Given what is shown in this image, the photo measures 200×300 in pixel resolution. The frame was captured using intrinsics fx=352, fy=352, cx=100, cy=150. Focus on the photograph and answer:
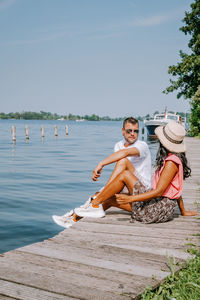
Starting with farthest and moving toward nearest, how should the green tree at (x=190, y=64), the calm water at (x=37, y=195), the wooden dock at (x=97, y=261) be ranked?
1. the green tree at (x=190, y=64)
2. the calm water at (x=37, y=195)
3. the wooden dock at (x=97, y=261)

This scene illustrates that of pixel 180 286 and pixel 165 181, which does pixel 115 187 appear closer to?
pixel 165 181

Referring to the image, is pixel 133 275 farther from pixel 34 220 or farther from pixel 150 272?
pixel 34 220

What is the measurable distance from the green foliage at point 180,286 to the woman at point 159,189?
48.4 inches

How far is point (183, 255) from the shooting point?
142 inches

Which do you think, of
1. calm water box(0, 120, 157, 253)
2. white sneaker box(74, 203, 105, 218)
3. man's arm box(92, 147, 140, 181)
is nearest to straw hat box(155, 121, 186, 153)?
man's arm box(92, 147, 140, 181)

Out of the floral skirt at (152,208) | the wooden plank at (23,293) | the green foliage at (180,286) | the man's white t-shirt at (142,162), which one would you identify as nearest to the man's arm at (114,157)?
the man's white t-shirt at (142,162)

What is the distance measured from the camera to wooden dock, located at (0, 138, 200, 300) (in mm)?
2779

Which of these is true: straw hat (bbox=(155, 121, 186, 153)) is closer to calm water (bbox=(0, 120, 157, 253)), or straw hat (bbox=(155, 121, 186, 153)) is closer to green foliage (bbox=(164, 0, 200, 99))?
calm water (bbox=(0, 120, 157, 253))

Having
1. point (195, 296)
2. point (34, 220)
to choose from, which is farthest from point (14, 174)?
point (195, 296)

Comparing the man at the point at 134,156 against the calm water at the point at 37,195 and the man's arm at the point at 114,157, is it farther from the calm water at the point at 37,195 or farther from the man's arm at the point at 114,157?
the calm water at the point at 37,195

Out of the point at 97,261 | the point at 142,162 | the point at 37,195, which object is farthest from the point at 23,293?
the point at 37,195

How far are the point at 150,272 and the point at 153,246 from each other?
75 cm

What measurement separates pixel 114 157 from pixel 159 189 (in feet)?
2.57

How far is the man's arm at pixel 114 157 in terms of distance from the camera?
15.3ft
